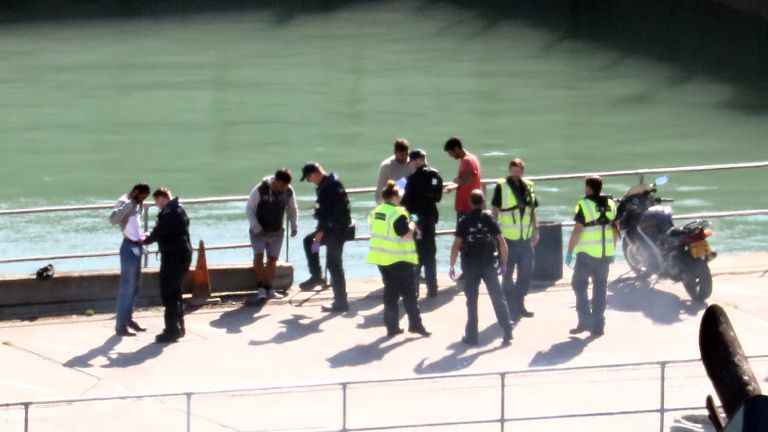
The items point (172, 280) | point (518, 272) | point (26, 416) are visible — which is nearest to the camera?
point (26, 416)

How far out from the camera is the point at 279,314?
1309 cm

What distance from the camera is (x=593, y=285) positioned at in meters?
12.2

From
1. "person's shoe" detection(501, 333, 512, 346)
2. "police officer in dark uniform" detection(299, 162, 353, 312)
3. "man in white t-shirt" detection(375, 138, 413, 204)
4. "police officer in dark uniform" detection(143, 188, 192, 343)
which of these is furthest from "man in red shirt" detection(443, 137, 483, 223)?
"police officer in dark uniform" detection(143, 188, 192, 343)

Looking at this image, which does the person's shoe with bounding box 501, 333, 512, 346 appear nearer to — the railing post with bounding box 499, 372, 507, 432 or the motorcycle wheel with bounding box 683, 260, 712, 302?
the motorcycle wheel with bounding box 683, 260, 712, 302

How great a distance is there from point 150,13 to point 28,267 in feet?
86.5

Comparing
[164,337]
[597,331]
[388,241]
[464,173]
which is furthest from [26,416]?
[464,173]

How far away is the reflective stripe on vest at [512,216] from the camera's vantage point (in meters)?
12.6

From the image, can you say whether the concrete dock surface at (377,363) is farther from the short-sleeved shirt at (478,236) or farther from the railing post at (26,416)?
the short-sleeved shirt at (478,236)

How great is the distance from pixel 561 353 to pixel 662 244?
205cm

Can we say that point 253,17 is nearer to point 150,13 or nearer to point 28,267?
point 150,13

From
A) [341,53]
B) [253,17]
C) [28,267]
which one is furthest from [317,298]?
[253,17]

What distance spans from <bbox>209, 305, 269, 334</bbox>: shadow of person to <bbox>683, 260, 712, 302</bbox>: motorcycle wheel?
3.84 m

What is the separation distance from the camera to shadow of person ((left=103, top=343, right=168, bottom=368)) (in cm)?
1160

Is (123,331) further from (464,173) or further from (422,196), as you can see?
(464,173)
